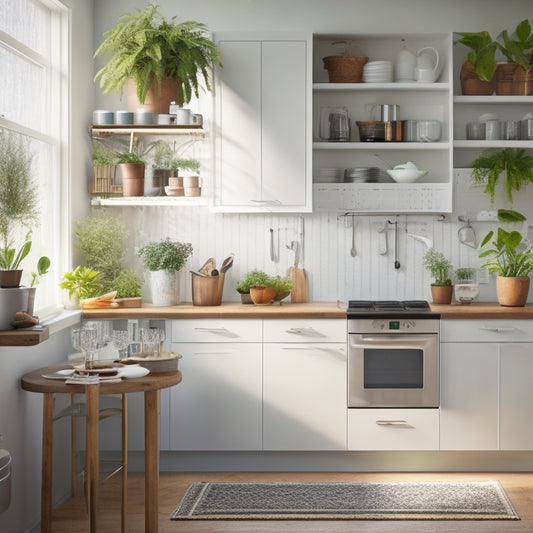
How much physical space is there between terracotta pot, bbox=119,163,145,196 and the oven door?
161 cm

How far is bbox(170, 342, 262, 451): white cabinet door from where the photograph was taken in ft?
16.2

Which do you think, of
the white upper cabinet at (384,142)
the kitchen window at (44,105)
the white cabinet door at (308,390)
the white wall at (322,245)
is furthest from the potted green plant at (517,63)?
the kitchen window at (44,105)

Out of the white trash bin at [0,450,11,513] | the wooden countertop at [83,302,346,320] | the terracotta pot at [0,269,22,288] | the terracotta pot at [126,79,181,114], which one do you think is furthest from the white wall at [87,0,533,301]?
the white trash bin at [0,450,11,513]

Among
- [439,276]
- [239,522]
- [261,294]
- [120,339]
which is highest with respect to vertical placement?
[439,276]

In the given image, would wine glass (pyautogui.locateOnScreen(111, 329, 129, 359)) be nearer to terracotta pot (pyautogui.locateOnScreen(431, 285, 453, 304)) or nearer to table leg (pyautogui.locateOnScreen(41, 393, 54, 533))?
table leg (pyautogui.locateOnScreen(41, 393, 54, 533))

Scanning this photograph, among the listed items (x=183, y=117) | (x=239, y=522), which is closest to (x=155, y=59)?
(x=183, y=117)

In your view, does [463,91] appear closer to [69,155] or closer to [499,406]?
[499,406]

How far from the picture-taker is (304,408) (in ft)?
16.1

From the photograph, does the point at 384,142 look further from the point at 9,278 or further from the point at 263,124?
the point at 9,278

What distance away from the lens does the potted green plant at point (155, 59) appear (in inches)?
195

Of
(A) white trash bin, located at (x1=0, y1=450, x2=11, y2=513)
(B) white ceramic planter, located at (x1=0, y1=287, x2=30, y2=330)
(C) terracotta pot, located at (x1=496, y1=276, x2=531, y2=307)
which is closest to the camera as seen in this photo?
(A) white trash bin, located at (x1=0, y1=450, x2=11, y2=513)

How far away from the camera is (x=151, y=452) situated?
12.0 feet

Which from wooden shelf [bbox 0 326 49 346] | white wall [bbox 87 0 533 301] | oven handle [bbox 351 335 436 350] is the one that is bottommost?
oven handle [bbox 351 335 436 350]

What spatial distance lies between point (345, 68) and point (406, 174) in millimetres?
782
